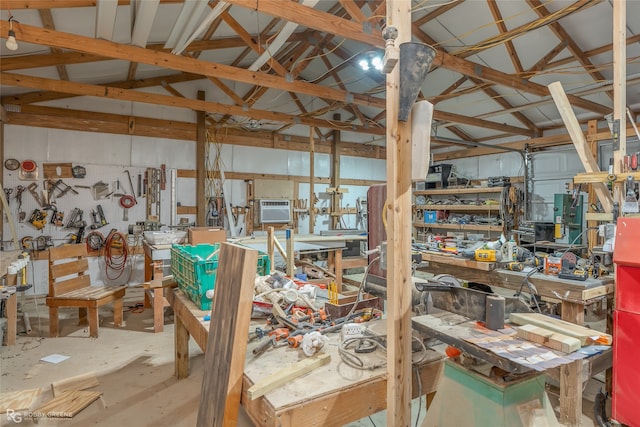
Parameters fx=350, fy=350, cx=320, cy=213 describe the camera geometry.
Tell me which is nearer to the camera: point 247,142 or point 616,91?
point 616,91

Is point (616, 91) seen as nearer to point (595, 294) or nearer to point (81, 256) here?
point (595, 294)

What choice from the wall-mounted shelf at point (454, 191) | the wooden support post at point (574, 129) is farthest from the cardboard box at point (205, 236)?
the wall-mounted shelf at point (454, 191)

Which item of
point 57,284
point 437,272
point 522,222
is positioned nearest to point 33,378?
point 57,284

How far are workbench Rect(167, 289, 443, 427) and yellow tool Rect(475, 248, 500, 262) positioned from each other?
5.34 feet

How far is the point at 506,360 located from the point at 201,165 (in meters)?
6.17

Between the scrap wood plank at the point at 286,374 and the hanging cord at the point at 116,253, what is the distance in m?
5.32

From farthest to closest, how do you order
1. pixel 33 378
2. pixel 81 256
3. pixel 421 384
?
pixel 81 256
pixel 33 378
pixel 421 384

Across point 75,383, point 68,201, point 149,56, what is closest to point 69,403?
point 75,383

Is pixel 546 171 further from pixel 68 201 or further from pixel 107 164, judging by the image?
pixel 68 201

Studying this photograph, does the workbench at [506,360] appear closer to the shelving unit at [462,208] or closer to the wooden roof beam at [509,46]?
the wooden roof beam at [509,46]

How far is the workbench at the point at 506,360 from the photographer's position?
120 cm

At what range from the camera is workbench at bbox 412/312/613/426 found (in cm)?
120

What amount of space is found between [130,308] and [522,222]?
21.1 ft

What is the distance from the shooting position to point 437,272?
357 cm
